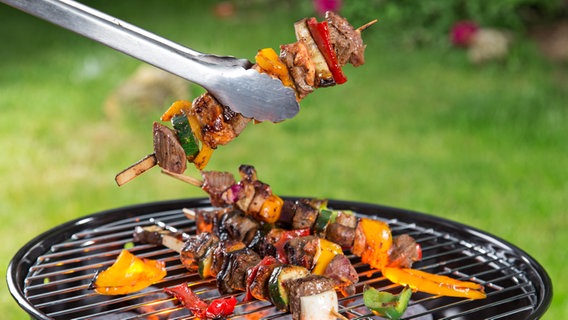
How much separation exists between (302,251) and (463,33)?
6.40 metres

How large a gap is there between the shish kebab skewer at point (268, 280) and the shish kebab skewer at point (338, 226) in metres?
0.17

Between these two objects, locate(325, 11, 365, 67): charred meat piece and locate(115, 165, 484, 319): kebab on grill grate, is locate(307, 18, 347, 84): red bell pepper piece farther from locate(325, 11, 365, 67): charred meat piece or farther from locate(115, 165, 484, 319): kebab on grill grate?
locate(115, 165, 484, 319): kebab on grill grate

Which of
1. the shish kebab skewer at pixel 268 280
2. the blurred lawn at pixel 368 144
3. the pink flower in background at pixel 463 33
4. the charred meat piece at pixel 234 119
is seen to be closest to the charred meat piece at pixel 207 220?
the shish kebab skewer at pixel 268 280

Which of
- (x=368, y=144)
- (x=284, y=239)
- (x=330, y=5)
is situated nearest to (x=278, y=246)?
(x=284, y=239)

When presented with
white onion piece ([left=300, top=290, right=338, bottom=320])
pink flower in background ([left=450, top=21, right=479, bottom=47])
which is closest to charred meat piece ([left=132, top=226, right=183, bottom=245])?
white onion piece ([left=300, top=290, right=338, bottom=320])

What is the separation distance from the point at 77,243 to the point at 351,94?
519 centimetres

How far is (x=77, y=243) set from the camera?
2.72 m

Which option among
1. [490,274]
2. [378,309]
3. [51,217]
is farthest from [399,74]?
[378,309]

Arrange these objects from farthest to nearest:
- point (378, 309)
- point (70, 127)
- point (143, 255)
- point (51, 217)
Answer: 1. point (70, 127)
2. point (51, 217)
3. point (143, 255)
4. point (378, 309)

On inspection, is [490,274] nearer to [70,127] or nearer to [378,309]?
[378,309]

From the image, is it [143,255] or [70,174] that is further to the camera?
[70,174]

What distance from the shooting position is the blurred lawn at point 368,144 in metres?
5.20

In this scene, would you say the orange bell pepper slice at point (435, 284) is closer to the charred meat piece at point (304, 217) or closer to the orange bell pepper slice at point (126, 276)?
the charred meat piece at point (304, 217)

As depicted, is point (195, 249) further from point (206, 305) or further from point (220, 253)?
point (206, 305)
